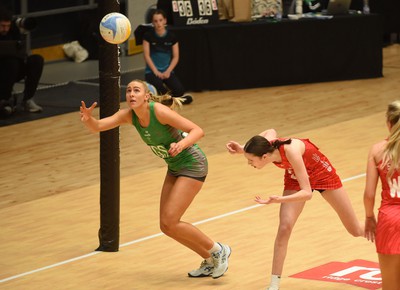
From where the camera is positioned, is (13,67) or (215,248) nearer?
(215,248)

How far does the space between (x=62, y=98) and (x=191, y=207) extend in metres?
6.97

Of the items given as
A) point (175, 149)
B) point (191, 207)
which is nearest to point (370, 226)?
point (175, 149)

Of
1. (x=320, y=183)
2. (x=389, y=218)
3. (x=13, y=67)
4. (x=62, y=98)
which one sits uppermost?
(x=389, y=218)

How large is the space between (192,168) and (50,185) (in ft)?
A: 13.0

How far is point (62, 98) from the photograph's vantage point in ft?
56.9

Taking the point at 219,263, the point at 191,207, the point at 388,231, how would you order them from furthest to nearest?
1. the point at 191,207
2. the point at 219,263
3. the point at 388,231

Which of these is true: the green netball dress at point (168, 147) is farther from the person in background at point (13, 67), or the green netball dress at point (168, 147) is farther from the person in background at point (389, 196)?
the person in background at point (13, 67)

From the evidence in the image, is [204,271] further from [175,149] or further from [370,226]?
[370,226]

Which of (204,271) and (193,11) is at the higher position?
(193,11)

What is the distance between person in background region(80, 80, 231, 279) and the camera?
327 inches

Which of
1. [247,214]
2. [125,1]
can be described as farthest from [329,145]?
[125,1]

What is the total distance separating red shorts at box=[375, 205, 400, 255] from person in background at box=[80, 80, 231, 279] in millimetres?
2043

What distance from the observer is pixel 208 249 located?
8.62 m

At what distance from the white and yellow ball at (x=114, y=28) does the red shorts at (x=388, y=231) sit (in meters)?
3.07
